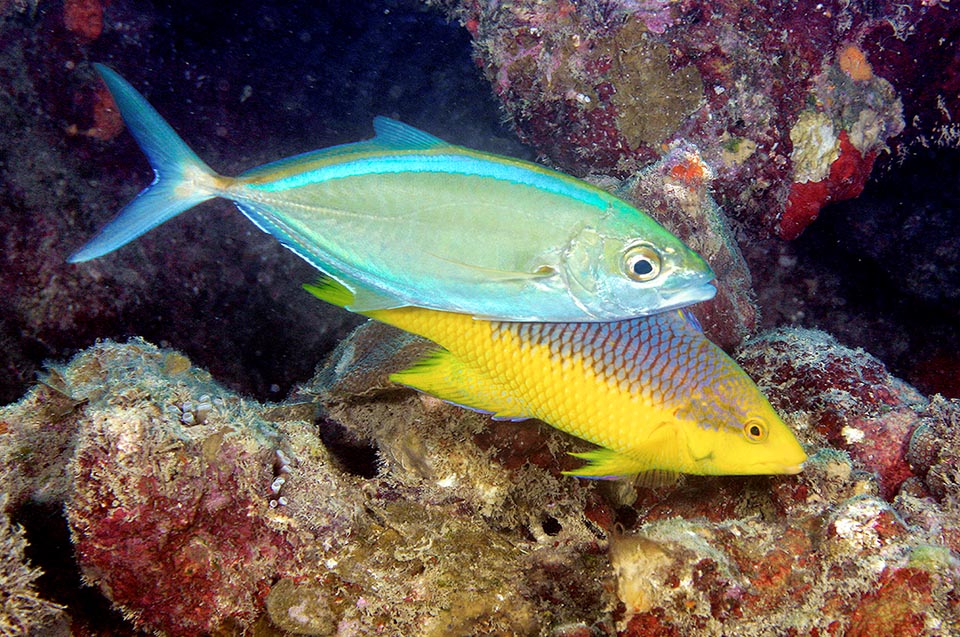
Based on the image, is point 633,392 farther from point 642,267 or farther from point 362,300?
point 362,300

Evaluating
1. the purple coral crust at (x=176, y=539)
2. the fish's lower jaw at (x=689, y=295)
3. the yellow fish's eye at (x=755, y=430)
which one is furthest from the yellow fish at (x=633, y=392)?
the purple coral crust at (x=176, y=539)

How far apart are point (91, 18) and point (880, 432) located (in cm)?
682

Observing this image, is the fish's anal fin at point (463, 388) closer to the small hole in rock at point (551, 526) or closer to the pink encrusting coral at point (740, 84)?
the small hole in rock at point (551, 526)

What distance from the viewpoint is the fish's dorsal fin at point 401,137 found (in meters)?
1.94

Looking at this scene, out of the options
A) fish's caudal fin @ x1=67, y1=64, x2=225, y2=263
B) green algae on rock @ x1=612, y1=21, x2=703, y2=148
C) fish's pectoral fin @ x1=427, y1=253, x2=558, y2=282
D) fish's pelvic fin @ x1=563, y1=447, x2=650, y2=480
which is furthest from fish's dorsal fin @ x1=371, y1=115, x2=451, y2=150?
green algae on rock @ x1=612, y1=21, x2=703, y2=148

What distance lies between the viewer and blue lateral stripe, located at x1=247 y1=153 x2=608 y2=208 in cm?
182

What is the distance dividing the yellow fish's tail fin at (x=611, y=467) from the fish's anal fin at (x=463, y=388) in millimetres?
318

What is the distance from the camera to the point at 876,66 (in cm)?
505

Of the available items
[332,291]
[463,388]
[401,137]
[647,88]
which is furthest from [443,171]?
[647,88]

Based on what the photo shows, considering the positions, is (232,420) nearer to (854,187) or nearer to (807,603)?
(807,603)

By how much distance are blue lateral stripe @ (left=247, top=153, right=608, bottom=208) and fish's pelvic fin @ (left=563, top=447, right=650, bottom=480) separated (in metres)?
0.99

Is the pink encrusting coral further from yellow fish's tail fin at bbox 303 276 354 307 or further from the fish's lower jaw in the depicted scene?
yellow fish's tail fin at bbox 303 276 354 307

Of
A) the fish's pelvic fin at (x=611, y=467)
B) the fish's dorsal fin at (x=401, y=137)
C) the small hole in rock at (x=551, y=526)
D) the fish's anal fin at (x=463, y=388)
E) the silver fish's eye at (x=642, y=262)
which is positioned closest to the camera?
the silver fish's eye at (x=642, y=262)

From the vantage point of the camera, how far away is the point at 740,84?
467 centimetres
